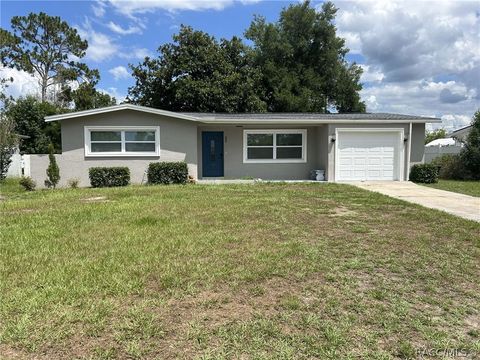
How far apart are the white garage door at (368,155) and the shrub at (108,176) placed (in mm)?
8524

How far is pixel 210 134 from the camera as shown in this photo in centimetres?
1644

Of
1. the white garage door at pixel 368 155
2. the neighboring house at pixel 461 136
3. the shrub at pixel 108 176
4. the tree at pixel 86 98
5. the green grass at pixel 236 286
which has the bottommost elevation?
the green grass at pixel 236 286

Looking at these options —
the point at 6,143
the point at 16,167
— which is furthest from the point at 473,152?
the point at 16,167

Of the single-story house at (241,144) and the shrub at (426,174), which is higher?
the single-story house at (241,144)

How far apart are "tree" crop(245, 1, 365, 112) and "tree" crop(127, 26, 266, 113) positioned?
1401 millimetres

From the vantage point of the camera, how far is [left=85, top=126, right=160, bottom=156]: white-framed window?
14.5 m

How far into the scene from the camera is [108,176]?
13859mm

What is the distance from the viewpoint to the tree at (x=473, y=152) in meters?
17.5

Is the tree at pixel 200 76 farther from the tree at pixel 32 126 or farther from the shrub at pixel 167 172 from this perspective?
the shrub at pixel 167 172

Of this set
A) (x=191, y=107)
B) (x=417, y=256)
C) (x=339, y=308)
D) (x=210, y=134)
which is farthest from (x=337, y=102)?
(x=339, y=308)

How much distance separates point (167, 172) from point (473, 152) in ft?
45.8

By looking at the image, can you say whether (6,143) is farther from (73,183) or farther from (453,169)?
(453,169)

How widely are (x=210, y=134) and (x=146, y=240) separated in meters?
11.3

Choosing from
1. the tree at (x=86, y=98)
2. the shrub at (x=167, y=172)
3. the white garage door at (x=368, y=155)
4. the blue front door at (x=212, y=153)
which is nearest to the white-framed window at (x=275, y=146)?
the blue front door at (x=212, y=153)
